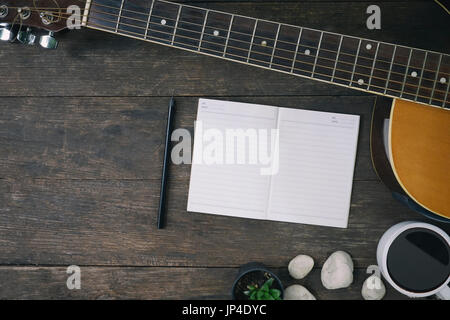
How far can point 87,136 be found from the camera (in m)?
1.08

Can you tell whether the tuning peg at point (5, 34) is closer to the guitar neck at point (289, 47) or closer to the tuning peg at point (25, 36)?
the tuning peg at point (25, 36)

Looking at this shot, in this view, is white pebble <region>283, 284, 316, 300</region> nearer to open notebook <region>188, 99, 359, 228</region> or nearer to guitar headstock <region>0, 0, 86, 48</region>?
open notebook <region>188, 99, 359, 228</region>

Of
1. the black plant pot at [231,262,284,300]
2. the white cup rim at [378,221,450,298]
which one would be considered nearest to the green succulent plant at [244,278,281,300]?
the black plant pot at [231,262,284,300]

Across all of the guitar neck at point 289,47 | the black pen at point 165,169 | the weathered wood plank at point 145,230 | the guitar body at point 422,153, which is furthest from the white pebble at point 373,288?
the black pen at point 165,169

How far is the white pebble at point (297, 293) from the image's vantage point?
1.03 meters

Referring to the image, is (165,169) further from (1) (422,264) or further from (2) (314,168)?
(1) (422,264)

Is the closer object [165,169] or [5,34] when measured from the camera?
[5,34]

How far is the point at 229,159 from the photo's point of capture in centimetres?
106

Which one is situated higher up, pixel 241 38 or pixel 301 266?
pixel 241 38

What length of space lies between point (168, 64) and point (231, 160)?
0.33 meters

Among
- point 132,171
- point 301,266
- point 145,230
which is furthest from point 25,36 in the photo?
point 301,266

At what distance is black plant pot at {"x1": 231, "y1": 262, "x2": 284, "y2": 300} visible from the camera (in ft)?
3.17
